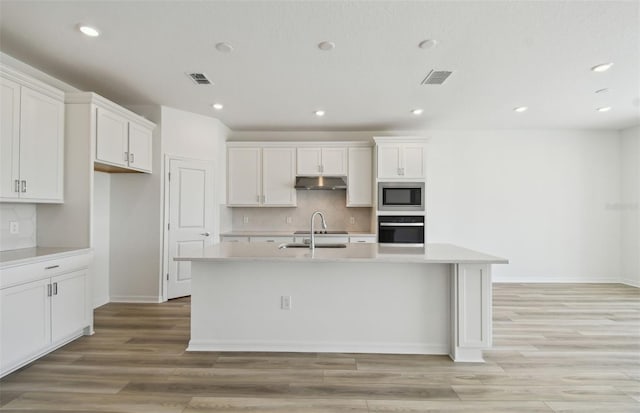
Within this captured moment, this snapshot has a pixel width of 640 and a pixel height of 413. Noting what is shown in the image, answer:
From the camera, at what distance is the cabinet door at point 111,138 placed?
10.9 feet

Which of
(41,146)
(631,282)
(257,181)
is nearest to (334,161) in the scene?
(257,181)

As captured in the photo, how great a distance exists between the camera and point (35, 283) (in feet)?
8.55

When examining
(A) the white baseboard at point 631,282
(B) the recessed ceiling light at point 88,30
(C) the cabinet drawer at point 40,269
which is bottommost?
(A) the white baseboard at point 631,282

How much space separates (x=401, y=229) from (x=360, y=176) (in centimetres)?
106

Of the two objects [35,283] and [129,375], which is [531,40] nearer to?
[129,375]

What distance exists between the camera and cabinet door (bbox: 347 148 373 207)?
5375 millimetres

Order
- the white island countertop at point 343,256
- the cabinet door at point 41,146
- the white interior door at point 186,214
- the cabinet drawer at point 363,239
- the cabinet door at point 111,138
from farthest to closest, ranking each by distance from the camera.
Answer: the cabinet drawer at point 363,239, the white interior door at point 186,214, the cabinet door at point 111,138, the cabinet door at point 41,146, the white island countertop at point 343,256

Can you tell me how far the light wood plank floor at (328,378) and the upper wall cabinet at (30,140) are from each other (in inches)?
55.2

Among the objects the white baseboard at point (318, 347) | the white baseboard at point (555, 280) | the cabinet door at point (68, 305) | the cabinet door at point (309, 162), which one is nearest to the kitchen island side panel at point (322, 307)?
the white baseboard at point (318, 347)

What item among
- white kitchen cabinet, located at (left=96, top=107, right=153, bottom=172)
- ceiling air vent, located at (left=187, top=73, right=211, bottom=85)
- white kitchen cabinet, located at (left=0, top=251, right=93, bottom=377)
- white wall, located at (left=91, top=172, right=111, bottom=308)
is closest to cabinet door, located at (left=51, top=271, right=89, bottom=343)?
white kitchen cabinet, located at (left=0, top=251, right=93, bottom=377)

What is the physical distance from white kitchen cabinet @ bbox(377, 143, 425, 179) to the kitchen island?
95.7 inches

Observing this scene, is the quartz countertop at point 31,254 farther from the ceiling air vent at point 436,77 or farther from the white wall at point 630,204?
the white wall at point 630,204

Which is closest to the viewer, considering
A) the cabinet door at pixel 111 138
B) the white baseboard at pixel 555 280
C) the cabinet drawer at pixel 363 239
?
the cabinet door at pixel 111 138

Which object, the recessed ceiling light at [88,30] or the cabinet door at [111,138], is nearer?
the recessed ceiling light at [88,30]
